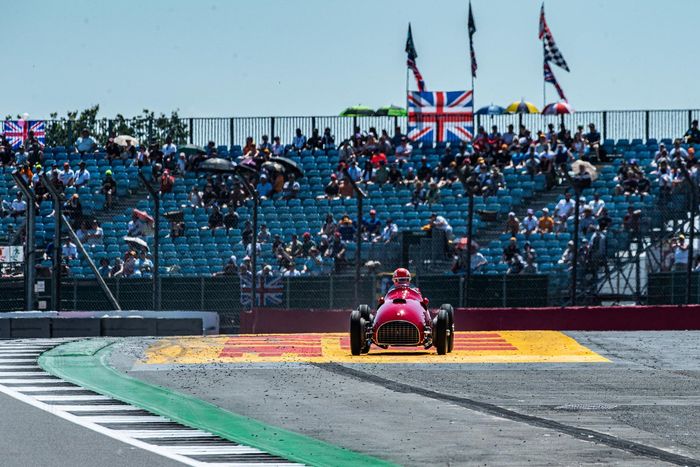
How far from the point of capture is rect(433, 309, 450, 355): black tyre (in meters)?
21.6

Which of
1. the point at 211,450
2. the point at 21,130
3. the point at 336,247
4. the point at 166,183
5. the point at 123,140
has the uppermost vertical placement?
the point at 21,130

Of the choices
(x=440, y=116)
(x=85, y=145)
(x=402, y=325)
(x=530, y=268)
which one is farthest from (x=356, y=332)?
(x=85, y=145)

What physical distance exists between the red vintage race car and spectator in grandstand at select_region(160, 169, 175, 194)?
17.2m

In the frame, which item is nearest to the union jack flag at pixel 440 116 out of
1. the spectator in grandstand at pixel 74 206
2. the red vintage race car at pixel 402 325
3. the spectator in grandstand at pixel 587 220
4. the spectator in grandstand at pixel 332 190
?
the spectator in grandstand at pixel 332 190

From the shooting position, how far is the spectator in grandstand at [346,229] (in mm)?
31828

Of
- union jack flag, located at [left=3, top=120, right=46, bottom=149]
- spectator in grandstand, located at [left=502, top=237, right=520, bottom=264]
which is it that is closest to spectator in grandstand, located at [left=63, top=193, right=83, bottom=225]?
union jack flag, located at [left=3, top=120, right=46, bottom=149]

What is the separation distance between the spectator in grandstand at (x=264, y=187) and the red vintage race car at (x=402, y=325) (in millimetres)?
15366

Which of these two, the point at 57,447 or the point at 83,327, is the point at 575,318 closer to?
the point at 83,327

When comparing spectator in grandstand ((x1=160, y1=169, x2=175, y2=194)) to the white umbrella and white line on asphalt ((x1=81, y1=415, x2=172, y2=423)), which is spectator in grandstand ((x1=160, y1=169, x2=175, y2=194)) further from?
white line on asphalt ((x1=81, y1=415, x2=172, y2=423))

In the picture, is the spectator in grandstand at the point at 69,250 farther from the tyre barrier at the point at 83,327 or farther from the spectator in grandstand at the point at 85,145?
the spectator in grandstand at the point at 85,145

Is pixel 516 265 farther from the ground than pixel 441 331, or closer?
farther from the ground

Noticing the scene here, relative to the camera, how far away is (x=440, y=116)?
137 feet

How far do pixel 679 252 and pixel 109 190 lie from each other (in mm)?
15567

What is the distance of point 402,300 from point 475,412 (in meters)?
6.88
